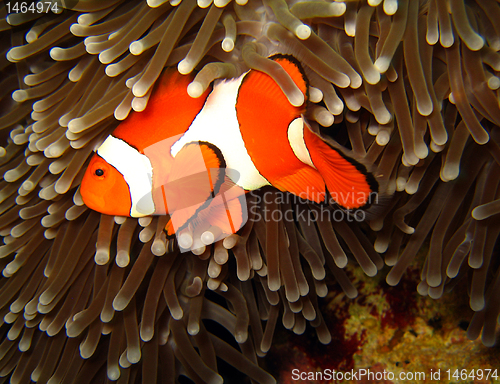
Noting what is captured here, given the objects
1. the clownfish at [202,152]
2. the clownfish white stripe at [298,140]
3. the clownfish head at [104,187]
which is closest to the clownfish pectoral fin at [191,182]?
the clownfish at [202,152]

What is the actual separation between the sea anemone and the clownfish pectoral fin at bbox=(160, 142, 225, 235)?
0.09 m

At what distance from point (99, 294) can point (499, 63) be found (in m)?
1.49

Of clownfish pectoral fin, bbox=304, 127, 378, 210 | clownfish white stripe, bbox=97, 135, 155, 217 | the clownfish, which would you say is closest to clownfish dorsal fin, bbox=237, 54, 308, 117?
the clownfish

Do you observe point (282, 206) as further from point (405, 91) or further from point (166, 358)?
point (166, 358)

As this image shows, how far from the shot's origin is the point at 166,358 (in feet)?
4.47

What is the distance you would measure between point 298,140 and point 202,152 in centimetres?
30

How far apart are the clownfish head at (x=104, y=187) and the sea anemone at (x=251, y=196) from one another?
75 millimetres

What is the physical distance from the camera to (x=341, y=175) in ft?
2.86

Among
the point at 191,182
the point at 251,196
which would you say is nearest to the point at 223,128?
the point at 191,182

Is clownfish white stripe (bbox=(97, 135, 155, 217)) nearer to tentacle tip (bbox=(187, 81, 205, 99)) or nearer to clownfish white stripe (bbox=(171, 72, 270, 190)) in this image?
clownfish white stripe (bbox=(171, 72, 270, 190))

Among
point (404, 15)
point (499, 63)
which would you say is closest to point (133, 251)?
point (404, 15)

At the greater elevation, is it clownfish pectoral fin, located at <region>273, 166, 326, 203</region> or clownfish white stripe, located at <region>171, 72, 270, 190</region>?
clownfish white stripe, located at <region>171, 72, 270, 190</region>

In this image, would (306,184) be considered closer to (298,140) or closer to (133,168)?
(298,140)

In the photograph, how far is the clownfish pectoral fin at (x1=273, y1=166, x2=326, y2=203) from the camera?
1051mm
